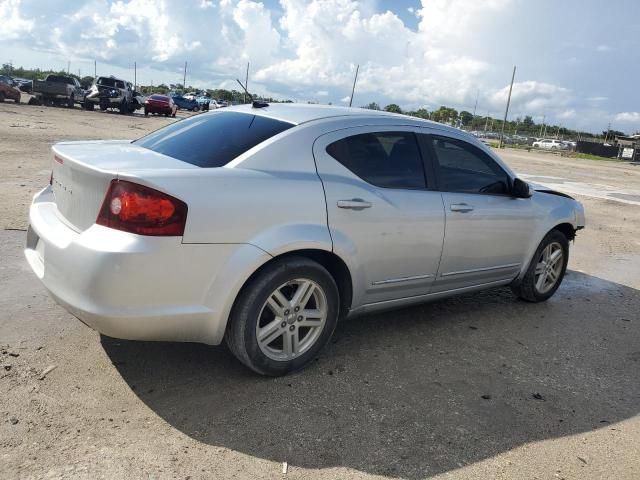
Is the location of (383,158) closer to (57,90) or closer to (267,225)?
(267,225)

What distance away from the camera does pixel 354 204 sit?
355cm

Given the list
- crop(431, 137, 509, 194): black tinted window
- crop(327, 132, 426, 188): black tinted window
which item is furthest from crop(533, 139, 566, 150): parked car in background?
crop(327, 132, 426, 188): black tinted window

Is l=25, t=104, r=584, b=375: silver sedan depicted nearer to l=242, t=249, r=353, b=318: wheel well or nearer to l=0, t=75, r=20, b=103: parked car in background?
l=242, t=249, r=353, b=318: wheel well

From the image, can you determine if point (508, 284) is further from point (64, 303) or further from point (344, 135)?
point (64, 303)

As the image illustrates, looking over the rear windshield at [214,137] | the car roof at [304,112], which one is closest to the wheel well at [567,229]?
the car roof at [304,112]

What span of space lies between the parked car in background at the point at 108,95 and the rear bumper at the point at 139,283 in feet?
104

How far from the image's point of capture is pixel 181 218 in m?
2.88

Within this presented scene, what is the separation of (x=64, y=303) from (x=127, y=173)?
2.55 feet

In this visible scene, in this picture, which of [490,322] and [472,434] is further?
[490,322]

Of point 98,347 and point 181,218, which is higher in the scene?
point 181,218

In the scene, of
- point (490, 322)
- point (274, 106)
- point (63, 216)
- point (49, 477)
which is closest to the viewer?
point (49, 477)

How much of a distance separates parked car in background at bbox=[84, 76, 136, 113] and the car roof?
101 ft

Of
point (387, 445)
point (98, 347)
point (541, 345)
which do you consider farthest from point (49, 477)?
point (541, 345)

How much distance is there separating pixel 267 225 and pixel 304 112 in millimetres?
1065
